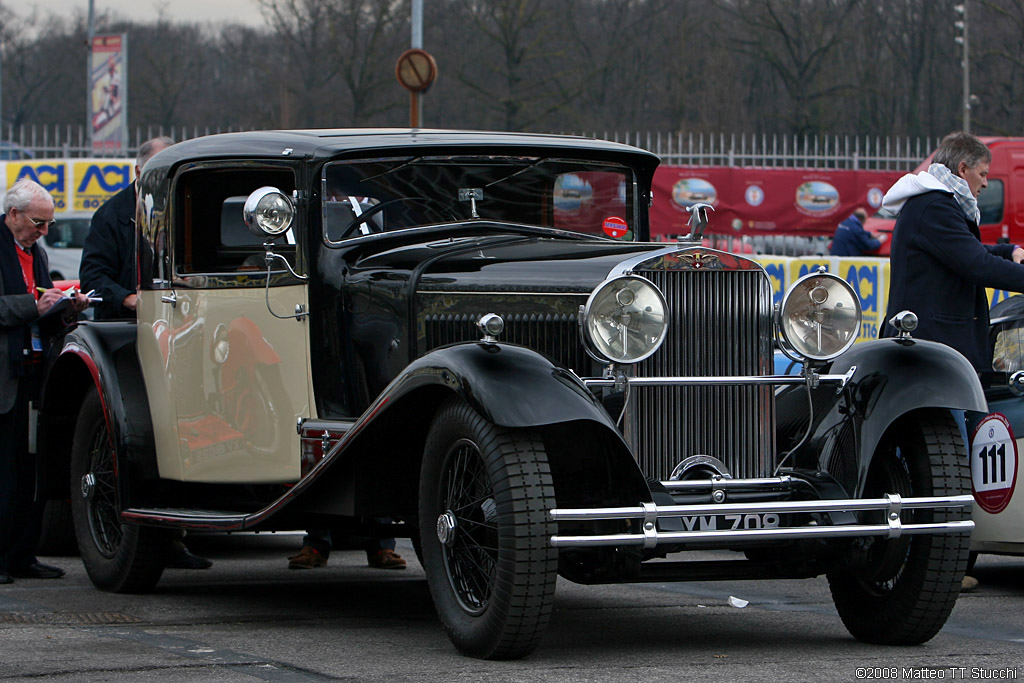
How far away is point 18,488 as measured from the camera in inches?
264

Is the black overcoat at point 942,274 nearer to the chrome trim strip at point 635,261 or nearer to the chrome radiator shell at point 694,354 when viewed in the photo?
the chrome radiator shell at point 694,354

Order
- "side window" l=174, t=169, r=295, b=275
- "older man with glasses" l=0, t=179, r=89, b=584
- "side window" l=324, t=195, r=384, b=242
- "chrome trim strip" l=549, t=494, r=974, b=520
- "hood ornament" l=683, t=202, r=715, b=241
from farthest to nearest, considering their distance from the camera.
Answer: "older man with glasses" l=0, t=179, r=89, b=584 → "side window" l=174, t=169, r=295, b=275 → "side window" l=324, t=195, r=384, b=242 → "hood ornament" l=683, t=202, r=715, b=241 → "chrome trim strip" l=549, t=494, r=974, b=520

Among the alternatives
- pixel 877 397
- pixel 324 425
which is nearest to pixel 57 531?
pixel 324 425

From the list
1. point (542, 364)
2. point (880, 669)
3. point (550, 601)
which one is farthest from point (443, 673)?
point (880, 669)

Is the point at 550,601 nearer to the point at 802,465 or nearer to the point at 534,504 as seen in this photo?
the point at 534,504

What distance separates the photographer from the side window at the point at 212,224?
6105mm

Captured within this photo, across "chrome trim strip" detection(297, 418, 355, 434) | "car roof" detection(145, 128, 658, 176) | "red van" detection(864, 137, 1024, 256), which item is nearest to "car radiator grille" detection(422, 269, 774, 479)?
"chrome trim strip" detection(297, 418, 355, 434)

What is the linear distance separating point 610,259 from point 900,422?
115cm

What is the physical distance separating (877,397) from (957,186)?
1811mm

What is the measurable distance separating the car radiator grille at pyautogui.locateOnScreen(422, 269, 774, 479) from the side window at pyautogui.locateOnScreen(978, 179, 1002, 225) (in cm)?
1602

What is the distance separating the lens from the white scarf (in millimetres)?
6004

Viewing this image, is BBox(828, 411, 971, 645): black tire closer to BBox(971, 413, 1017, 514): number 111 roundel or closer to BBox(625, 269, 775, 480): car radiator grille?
BBox(625, 269, 775, 480): car radiator grille

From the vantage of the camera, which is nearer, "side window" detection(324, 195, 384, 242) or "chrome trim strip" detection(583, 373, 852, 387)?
"chrome trim strip" detection(583, 373, 852, 387)

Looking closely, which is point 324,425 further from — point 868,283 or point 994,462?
point 868,283
